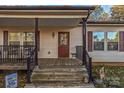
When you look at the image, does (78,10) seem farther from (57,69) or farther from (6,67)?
(6,67)

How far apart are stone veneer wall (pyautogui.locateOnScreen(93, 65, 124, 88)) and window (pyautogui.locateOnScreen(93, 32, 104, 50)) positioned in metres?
2.25

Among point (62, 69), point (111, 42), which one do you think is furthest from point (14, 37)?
point (62, 69)

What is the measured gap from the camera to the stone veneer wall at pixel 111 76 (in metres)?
9.66

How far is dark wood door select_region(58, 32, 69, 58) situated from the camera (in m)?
14.3

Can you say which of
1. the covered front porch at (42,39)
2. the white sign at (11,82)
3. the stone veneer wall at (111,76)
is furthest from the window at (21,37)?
the white sign at (11,82)

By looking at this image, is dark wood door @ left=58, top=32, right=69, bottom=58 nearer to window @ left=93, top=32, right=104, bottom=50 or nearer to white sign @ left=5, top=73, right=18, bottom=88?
window @ left=93, top=32, right=104, bottom=50

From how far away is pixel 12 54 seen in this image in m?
11.6

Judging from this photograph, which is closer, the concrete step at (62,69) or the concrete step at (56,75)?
the concrete step at (56,75)

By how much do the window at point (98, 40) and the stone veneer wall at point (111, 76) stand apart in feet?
7.38

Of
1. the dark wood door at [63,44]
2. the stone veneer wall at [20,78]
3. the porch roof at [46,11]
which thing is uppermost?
the porch roof at [46,11]

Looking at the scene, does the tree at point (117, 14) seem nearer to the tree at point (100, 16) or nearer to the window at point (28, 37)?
the tree at point (100, 16)

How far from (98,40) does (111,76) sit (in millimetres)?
4010
